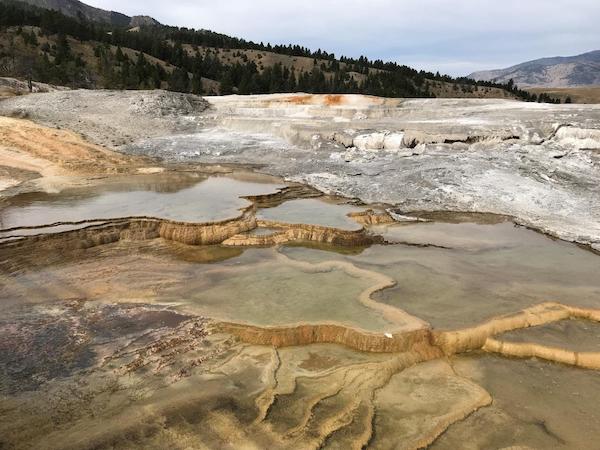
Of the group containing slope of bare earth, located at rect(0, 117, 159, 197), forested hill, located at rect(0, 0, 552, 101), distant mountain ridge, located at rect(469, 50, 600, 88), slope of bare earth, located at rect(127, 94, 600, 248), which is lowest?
slope of bare earth, located at rect(0, 117, 159, 197)

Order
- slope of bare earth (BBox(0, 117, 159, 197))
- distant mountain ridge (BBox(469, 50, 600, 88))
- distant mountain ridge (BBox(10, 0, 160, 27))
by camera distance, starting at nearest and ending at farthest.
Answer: slope of bare earth (BBox(0, 117, 159, 197)), distant mountain ridge (BBox(10, 0, 160, 27)), distant mountain ridge (BBox(469, 50, 600, 88))

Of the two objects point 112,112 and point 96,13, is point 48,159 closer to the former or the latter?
point 112,112

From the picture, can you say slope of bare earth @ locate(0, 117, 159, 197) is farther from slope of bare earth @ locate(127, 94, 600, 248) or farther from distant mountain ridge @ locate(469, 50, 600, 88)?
distant mountain ridge @ locate(469, 50, 600, 88)

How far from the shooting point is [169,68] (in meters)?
36.5

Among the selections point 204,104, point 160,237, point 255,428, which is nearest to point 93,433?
point 255,428

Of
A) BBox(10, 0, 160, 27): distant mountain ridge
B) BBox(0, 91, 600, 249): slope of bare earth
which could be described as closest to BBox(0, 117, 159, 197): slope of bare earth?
BBox(0, 91, 600, 249): slope of bare earth

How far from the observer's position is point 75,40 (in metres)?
35.6

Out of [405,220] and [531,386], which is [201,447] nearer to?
[531,386]

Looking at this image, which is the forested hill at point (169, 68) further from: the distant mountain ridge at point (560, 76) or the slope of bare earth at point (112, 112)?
the distant mountain ridge at point (560, 76)

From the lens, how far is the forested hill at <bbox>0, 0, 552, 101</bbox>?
3022 centimetres

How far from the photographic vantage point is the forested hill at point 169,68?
1190 inches

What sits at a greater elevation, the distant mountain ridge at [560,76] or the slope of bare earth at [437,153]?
the distant mountain ridge at [560,76]

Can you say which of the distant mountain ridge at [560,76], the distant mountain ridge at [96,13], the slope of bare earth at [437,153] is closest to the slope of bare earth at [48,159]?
the slope of bare earth at [437,153]

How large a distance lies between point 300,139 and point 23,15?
36884mm
